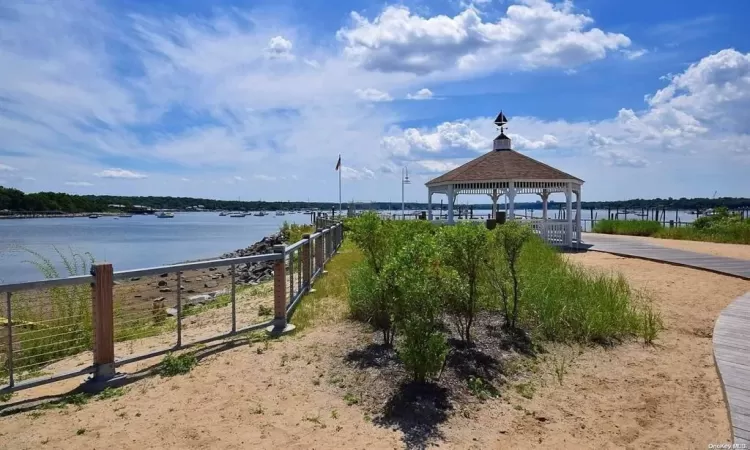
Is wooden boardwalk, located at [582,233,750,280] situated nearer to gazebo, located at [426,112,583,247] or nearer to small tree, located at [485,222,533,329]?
gazebo, located at [426,112,583,247]

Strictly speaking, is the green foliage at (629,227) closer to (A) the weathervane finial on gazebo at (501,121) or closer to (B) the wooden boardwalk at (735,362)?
(A) the weathervane finial on gazebo at (501,121)

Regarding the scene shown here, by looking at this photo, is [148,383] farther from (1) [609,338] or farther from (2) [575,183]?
(2) [575,183]

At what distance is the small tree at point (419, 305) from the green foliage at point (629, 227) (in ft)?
81.6

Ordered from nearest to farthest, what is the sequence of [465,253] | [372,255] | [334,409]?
[334,409] < [465,253] < [372,255]

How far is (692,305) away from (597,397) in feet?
17.8

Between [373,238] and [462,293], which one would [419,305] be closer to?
[462,293]

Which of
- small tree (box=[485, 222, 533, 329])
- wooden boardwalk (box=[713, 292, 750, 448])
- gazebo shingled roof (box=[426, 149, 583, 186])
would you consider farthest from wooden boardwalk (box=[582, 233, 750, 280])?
small tree (box=[485, 222, 533, 329])

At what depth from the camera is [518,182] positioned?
818 inches

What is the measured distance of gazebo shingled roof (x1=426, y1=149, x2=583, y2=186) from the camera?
68.6 feet

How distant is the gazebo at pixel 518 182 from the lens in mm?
20797

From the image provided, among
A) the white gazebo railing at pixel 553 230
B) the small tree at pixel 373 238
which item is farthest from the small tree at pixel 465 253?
the white gazebo railing at pixel 553 230

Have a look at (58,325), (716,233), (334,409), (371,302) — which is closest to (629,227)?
(716,233)

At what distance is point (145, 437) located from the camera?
4199mm

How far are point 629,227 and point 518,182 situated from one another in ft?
36.0
